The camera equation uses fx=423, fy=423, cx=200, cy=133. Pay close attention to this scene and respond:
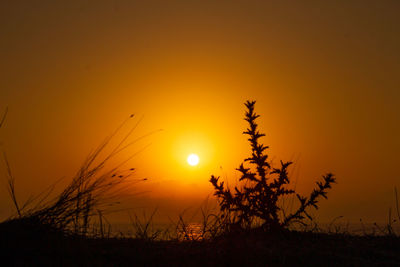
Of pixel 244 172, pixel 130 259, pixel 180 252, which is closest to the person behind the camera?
pixel 130 259

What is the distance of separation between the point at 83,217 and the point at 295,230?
2706mm

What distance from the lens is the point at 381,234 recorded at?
595cm

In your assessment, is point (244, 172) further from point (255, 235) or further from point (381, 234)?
point (381, 234)

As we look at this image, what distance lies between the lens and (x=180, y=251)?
4.38 meters

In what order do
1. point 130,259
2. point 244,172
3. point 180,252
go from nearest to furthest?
point 130,259, point 180,252, point 244,172

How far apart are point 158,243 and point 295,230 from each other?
73.2 inches

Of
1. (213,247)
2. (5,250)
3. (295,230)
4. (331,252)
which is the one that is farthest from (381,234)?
(5,250)

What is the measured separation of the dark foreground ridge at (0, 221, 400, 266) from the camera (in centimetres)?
390

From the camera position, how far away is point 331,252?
4625 mm

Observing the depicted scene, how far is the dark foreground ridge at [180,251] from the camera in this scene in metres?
3.90

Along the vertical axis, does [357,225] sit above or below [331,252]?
above

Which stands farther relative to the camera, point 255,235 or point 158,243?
point 255,235

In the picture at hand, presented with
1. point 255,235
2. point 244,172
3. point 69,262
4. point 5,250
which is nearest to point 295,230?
point 255,235

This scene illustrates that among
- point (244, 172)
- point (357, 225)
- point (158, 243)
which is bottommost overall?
point (158, 243)
